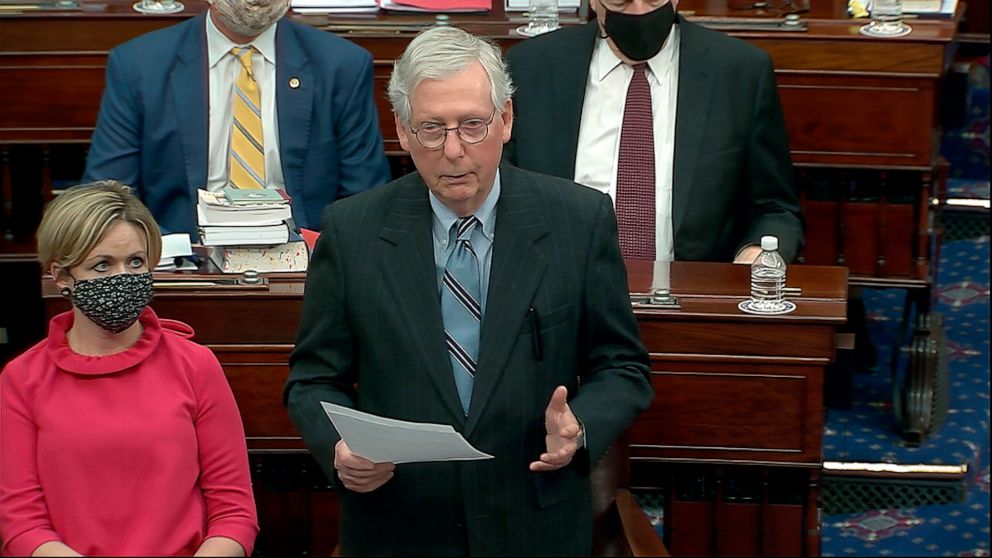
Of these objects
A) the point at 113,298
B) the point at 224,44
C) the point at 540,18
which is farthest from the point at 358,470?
the point at 540,18

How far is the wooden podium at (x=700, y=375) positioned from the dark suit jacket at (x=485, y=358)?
731 mm

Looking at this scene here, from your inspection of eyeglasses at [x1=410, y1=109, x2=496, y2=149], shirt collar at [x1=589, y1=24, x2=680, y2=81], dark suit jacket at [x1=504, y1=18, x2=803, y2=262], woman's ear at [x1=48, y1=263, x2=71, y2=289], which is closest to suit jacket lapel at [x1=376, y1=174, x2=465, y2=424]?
eyeglasses at [x1=410, y1=109, x2=496, y2=149]

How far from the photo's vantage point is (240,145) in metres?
4.54

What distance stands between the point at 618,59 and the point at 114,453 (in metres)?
1.85

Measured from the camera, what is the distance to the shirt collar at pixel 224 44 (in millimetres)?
4535

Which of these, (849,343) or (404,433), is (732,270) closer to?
(849,343)

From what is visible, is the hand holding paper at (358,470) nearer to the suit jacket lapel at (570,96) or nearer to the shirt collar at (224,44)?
the suit jacket lapel at (570,96)

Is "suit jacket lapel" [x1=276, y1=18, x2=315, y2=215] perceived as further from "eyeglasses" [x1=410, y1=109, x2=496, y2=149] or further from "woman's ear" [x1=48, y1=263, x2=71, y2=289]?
"eyeglasses" [x1=410, y1=109, x2=496, y2=149]

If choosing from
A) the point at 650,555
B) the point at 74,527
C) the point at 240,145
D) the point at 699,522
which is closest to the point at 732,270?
the point at 699,522

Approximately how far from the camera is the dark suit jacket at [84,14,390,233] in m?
4.50

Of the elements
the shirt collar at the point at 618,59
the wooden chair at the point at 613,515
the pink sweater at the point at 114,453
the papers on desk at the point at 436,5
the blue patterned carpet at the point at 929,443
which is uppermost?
the papers on desk at the point at 436,5

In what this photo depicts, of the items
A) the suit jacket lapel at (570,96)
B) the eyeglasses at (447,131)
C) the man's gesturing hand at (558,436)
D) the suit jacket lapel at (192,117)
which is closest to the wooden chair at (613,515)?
the man's gesturing hand at (558,436)

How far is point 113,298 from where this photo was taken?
9.78 ft

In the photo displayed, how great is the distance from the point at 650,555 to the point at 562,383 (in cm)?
36
